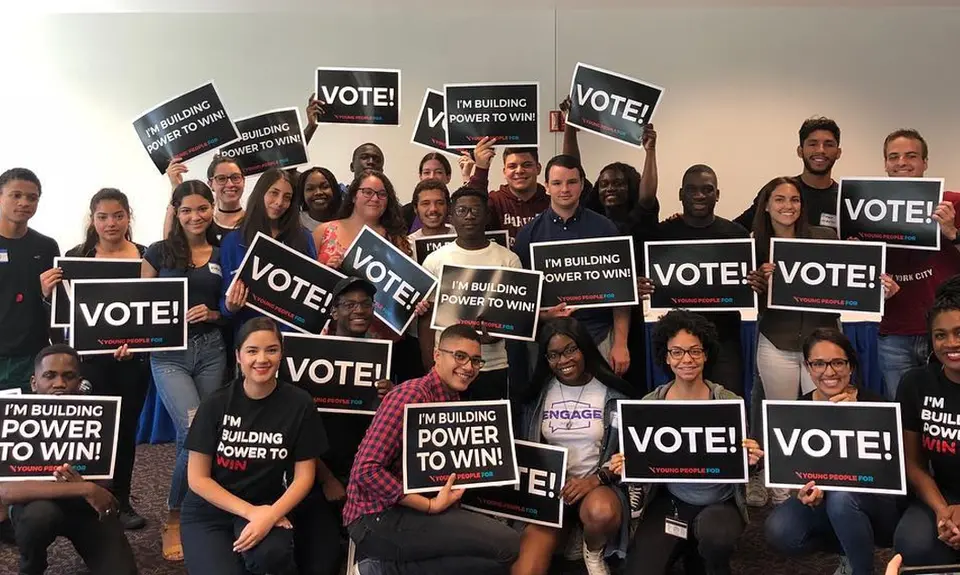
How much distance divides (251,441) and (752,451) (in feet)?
6.46

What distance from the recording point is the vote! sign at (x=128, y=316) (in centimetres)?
374

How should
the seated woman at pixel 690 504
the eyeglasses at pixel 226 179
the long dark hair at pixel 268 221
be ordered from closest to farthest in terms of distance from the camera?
the seated woman at pixel 690 504 < the long dark hair at pixel 268 221 < the eyeglasses at pixel 226 179

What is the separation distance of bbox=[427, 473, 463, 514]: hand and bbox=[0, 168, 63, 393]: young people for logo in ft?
7.21

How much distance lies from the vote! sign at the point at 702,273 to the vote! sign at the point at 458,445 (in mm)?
1161

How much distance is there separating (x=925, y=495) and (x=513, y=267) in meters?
1.98

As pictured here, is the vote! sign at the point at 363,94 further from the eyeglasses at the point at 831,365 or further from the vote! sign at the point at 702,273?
the eyeglasses at the point at 831,365

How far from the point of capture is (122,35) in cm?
692

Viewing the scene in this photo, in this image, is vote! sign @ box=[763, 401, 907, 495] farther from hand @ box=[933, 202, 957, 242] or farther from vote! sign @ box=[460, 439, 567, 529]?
hand @ box=[933, 202, 957, 242]

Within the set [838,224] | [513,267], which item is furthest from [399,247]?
[838,224]

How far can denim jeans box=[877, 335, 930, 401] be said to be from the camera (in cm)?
408

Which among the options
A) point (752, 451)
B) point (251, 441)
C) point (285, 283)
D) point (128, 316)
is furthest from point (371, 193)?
point (752, 451)

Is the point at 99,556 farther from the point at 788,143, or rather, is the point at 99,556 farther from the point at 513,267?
the point at 788,143

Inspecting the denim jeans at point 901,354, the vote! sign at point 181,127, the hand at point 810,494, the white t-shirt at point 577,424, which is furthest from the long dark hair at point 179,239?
the denim jeans at point 901,354

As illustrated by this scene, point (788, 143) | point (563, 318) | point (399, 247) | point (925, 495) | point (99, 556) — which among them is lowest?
point (99, 556)
